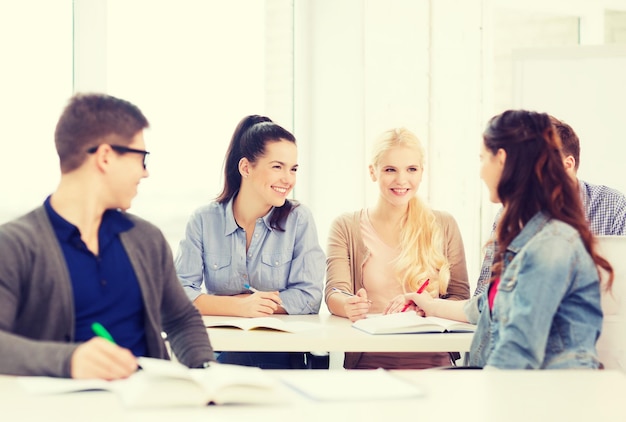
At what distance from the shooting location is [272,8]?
15.0 feet

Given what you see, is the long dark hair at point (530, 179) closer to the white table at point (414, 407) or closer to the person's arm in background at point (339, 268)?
the white table at point (414, 407)

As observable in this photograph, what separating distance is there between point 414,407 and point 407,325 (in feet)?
3.68

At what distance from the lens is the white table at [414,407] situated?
137 centimetres

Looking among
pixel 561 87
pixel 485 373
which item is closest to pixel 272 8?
pixel 561 87

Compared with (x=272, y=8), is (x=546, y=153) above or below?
below

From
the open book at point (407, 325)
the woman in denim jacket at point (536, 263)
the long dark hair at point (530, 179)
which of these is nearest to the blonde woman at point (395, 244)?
the open book at point (407, 325)

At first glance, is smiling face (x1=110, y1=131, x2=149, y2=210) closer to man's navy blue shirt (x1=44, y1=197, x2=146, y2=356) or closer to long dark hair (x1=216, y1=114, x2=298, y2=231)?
man's navy blue shirt (x1=44, y1=197, x2=146, y2=356)

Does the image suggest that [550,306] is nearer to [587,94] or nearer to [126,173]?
[126,173]

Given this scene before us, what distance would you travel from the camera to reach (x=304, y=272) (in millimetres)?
3053

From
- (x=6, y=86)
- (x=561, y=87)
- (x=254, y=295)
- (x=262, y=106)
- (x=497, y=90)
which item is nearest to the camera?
(x=254, y=295)

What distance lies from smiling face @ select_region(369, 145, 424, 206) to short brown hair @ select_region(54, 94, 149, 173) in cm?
151

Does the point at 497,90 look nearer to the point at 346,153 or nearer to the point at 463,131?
the point at 463,131

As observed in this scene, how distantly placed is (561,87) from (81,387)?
342 cm

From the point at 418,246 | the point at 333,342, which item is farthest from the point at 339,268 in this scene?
the point at 333,342
